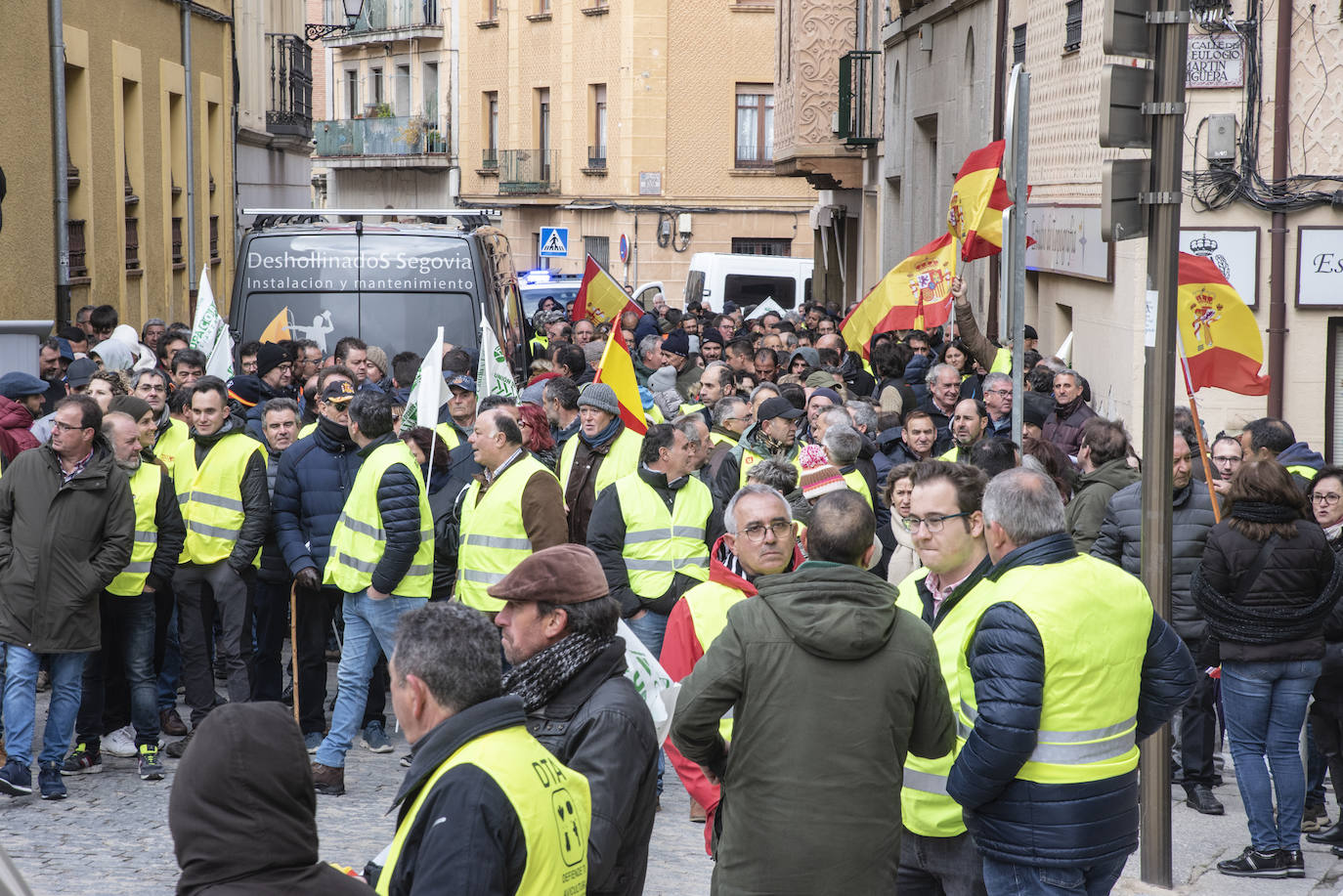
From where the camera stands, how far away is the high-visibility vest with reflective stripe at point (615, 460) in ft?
29.1

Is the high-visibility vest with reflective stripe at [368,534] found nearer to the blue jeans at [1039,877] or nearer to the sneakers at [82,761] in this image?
the sneakers at [82,761]

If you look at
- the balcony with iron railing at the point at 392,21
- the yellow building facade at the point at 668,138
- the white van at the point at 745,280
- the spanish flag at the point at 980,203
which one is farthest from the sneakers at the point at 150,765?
Answer: the balcony with iron railing at the point at 392,21

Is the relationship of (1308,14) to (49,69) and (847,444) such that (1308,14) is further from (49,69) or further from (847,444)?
(49,69)

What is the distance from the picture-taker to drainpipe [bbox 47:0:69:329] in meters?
16.5

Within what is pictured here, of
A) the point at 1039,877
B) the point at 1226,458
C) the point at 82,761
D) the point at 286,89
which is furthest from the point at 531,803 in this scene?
the point at 286,89

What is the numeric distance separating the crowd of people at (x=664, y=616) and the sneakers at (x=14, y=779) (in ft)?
0.07

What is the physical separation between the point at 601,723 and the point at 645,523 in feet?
12.3

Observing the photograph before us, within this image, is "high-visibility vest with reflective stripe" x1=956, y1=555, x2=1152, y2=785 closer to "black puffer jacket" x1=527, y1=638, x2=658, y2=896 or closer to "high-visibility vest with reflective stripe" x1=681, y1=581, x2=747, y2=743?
"high-visibility vest with reflective stripe" x1=681, y1=581, x2=747, y2=743

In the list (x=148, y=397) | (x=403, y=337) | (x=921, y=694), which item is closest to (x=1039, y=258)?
(x=403, y=337)

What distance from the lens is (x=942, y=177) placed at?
22.0 m

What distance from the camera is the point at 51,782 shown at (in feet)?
25.1

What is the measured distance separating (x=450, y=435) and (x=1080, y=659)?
18.5 feet

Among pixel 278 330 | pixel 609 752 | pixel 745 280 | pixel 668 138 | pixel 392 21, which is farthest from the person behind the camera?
pixel 392 21

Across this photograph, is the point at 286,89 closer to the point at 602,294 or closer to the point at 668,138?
the point at 668,138
